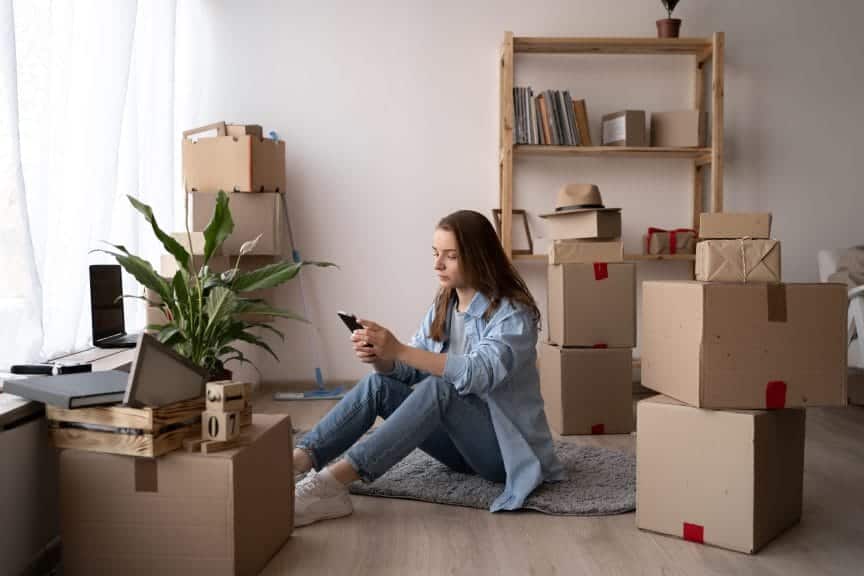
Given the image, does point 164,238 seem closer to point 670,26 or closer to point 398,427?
point 398,427

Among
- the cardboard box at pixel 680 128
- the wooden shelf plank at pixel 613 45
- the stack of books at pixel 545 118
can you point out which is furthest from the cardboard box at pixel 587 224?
the wooden shelf plank at pixel 613 45

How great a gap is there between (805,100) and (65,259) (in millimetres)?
3658

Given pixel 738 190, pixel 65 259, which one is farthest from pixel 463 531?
pixel 738 190

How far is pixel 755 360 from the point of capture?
1.77 metres

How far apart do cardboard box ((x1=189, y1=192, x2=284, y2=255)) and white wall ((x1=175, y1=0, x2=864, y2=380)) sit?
439 mm

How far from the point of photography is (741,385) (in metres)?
1.77

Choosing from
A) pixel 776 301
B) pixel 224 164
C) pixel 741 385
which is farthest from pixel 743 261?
pixel 224 164

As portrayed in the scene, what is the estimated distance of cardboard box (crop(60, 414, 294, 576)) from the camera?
1.49 metres

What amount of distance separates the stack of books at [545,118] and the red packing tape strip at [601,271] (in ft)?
3.12

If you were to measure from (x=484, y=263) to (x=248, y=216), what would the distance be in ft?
5.83

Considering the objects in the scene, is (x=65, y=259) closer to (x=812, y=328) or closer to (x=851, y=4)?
(x=812, y=328)

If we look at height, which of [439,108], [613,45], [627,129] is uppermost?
[613,45]

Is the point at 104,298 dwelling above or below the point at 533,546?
above

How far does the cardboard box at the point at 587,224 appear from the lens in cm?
305
